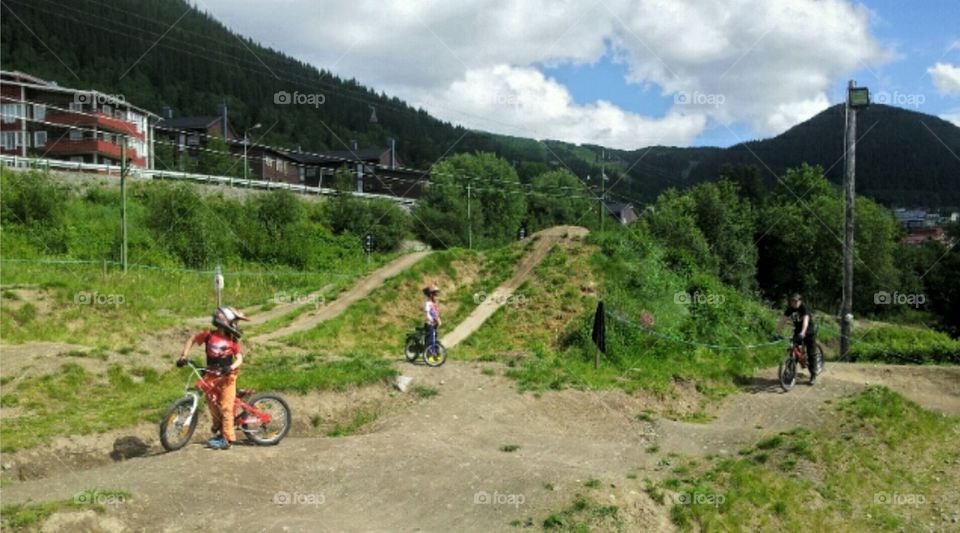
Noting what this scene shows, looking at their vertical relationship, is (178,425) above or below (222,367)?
below

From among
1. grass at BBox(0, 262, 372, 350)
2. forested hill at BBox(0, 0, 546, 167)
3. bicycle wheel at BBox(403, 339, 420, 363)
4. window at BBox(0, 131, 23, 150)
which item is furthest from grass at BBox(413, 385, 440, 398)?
forested hill at BBox(0, 0, 546, 167)

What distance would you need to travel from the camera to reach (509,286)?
28875 millimetres

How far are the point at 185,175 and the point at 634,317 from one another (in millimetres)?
38260

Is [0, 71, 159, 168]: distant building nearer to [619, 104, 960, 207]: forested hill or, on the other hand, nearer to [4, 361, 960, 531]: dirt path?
[4, 361, 960, 531]: dirt path

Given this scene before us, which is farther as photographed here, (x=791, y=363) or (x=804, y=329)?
(x=791, y=363)

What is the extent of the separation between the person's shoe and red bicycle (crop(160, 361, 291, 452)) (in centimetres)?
41

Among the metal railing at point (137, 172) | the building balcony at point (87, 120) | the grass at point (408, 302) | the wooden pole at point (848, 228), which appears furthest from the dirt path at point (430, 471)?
the building balcony at point (87, 120)

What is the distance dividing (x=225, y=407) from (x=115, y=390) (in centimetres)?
611

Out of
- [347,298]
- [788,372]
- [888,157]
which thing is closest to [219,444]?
[788,372]

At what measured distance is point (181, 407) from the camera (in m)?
10.5

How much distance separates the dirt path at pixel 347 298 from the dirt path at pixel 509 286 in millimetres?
4414

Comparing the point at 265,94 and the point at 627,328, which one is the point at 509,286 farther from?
the point at 265,94

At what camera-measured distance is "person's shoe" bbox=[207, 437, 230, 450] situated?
10336 millimetres

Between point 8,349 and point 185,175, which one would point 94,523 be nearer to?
point 8,349
